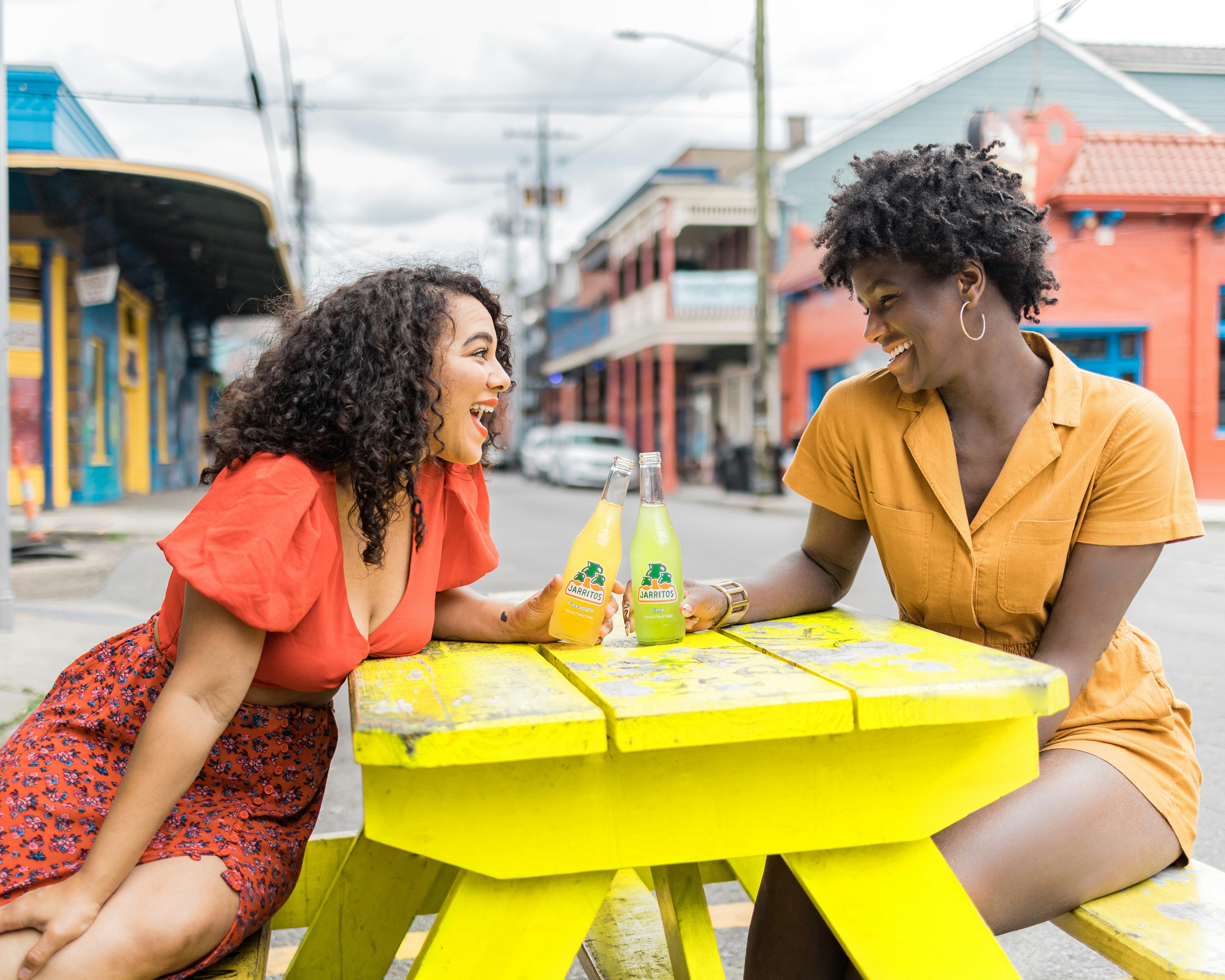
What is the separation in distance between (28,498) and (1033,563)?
11328 millimetres

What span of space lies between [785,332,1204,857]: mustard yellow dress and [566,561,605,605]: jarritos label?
61 cm

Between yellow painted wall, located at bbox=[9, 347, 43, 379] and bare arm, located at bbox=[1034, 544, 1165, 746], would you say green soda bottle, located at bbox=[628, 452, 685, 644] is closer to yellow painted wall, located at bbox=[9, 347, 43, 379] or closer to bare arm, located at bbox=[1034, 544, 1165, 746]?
bare arm, located at bbox=[1034, 544, 1165, 746]

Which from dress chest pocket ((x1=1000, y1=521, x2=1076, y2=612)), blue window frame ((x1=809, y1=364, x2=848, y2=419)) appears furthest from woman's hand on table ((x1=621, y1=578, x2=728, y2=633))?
blue window frame ((x1=809, y1=364, x2=848, y2=419))

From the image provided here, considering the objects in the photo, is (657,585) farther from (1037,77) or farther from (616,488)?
(1037,77)

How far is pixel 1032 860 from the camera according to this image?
5.65 feet

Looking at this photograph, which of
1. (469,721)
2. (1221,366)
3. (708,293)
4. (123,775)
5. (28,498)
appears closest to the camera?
(469,721)

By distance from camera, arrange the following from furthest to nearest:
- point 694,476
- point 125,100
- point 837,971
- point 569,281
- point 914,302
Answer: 1. point 569,281
2. point 694,476
3. point 125,100
4. point 914,302
5. point 837,971

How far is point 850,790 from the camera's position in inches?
60.7

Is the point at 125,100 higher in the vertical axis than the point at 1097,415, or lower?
higher

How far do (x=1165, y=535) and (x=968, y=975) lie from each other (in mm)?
847

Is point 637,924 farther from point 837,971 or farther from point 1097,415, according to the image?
point 1097,415

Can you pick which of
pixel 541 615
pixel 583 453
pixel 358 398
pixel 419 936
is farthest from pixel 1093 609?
pixel 583 453

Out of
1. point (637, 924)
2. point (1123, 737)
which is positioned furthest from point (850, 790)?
point (637, 924)

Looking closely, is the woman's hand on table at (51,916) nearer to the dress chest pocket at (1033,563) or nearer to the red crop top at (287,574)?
the red crop top at (287,574)
